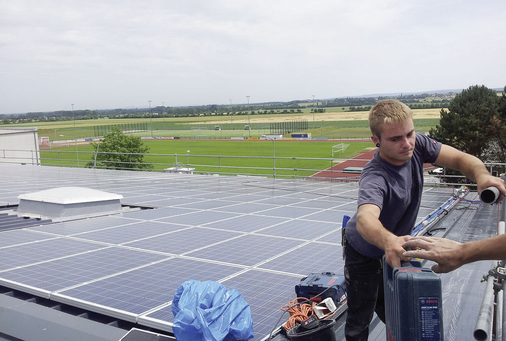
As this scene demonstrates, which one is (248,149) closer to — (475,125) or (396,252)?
(475,125)

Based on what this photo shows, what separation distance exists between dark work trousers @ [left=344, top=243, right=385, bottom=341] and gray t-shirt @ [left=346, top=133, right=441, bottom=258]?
8 centimetres

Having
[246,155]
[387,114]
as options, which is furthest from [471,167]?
[246,155]

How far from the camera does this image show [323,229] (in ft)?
23.8

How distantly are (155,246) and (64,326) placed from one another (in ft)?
7.73

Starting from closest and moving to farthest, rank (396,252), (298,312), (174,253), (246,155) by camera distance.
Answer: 1. (396,252)
2. (298,312)
3. (174,253)
4. (246,155)

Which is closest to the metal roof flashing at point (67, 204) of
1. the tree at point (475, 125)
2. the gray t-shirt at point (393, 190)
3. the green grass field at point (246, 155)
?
the gray t-shirt at point (393, 190)

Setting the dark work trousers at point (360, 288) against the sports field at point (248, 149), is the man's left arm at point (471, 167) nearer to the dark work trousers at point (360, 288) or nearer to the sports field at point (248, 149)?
the dark work trousers at point (360, 288)

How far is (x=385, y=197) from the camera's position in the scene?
2.54 meters

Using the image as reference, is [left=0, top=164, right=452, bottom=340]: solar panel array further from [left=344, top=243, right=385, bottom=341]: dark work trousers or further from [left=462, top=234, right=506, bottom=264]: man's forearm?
[left=462, top=234, right=506, bottom=264]: man's forearm

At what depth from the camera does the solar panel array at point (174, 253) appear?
440 cm

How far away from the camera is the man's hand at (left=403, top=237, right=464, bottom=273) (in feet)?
6.27

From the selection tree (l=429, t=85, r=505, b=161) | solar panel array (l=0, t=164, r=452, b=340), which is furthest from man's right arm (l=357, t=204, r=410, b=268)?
tree (l=429, t=85, r=505, b=161)

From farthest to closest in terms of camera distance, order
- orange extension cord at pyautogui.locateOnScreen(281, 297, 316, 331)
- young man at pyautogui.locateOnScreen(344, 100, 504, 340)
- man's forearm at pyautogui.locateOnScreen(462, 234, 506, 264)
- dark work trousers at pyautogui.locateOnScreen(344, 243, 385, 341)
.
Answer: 1. orange extension cord at pyautogui.locateOnScreen(281, 297, 316, 331)
2. dark work trousers at pyautogui.locateOnScreen(344, 243, 385, 341)
3. young man at pyautogui.locateOnScreen(344, 100, 504, 340)
4. man's forearm at pyautogui.locateOnScreen(462, 234, 506, 264)

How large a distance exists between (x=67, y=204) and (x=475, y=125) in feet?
126
